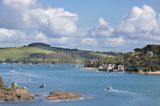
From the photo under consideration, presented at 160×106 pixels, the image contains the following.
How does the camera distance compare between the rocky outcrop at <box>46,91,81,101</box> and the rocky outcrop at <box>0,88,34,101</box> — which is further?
the rocky outcrop at <box>46,91,81,101</box>

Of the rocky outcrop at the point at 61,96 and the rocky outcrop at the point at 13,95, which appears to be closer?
the rocky outcrop at the point at 13,95

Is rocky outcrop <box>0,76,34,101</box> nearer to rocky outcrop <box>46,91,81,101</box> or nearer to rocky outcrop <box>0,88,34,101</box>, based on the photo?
rocky outcrop <box>0,88,34,101</box>

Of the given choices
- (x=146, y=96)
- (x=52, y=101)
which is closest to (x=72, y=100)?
(x=52, y=101)

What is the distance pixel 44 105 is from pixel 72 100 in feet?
46.0

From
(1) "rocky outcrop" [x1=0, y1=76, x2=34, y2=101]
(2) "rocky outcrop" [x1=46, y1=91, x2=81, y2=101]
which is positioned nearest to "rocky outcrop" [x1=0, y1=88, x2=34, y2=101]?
(1) "rocky outcrop" [x1=0, y1=76, x2=34, y2=101]

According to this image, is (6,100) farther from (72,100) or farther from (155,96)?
(155,96)

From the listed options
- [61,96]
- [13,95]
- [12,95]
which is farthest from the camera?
[61,96]

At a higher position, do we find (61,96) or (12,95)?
(12,95)

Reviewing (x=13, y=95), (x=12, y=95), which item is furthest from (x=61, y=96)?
(x=12, y=95)

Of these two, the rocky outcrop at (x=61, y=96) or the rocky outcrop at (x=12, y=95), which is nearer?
the rocky outcrop at (x=12, y=95)

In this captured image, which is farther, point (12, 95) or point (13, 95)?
point (13, 95)

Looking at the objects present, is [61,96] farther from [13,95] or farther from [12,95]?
[12,95]

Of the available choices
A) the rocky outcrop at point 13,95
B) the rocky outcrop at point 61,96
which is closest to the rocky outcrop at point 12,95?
the rocky outcrop at point 13,95

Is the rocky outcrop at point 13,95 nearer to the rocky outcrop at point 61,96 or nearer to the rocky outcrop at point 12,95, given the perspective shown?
the rocky outcrop at point 12,95
